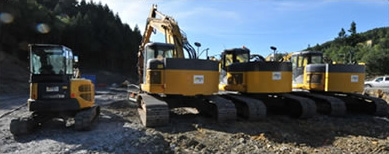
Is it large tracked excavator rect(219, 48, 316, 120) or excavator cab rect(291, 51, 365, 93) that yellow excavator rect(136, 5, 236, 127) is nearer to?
large tracked excavator rect(219, 48, 316, 120)

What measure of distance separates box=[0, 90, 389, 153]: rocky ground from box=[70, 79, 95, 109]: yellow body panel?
2.29 ft

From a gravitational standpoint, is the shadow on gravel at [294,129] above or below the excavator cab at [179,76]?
below

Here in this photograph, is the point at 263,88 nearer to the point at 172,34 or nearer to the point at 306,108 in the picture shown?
the point at 306,108

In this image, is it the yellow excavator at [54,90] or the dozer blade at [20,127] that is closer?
the dozer blade at [20,127]

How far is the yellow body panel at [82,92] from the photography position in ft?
21.2

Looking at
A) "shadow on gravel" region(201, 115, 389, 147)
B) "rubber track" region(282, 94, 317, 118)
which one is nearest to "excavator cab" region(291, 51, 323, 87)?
"rubber track" region(282, 94, 317, 118)

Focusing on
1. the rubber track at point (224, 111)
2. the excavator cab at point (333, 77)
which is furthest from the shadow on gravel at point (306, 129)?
the excavator cab at point (333, 77)

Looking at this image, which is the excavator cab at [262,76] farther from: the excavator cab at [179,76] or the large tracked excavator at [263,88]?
the excavator cab at [179,76]

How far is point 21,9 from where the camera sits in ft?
89.9

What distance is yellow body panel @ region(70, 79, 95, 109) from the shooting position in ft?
21.2

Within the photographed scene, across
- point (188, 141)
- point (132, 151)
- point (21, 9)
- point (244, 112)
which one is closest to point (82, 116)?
point (132, 151)

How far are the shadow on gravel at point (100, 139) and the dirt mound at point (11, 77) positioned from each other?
563 inches

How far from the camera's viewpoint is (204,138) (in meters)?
5.40

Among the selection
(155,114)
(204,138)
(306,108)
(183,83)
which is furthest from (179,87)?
(306,108)
